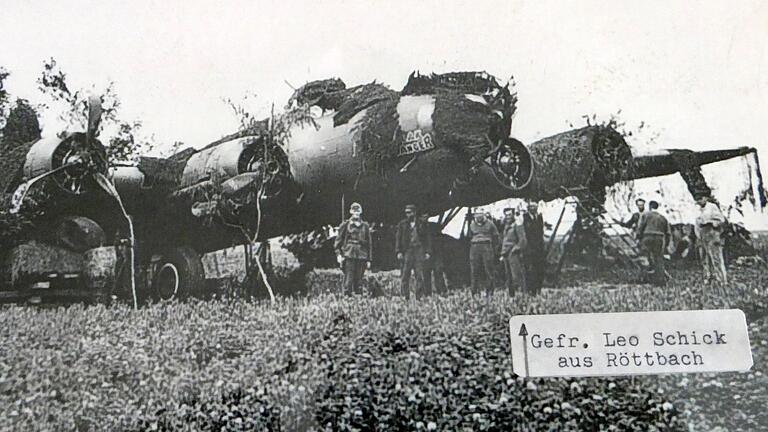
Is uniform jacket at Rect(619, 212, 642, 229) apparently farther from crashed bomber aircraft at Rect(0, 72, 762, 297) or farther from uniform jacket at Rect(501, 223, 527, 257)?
uniform jacket at Rect(501, 223, 527, 257)

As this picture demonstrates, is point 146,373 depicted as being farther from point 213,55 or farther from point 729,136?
point 729,136

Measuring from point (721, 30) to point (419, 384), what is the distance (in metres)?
1.70

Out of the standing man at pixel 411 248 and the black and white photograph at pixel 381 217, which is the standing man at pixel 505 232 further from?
the standing man at pixel 411 248

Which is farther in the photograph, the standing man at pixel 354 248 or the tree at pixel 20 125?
the tree at pixel 20 125

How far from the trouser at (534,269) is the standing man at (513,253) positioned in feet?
0.05

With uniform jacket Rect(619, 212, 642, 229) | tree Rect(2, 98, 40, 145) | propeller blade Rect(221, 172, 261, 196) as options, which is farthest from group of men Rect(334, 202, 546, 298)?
tree Rect(2, 98, 40, 145)

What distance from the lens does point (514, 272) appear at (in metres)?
2.53

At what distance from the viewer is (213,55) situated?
2.78 m

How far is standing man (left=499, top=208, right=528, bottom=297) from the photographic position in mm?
2512

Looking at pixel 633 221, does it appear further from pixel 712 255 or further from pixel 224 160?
pixel 224 160

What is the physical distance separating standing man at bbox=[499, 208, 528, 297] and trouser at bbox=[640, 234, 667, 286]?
438 mm

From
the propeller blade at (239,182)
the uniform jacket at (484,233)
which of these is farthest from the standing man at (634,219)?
the propeller blade at (239,182)

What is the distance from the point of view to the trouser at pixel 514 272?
250cm

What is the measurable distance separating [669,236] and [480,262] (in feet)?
2.24
